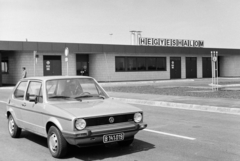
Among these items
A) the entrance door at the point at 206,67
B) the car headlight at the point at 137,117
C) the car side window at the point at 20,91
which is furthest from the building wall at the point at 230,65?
the car headlight at the point at 137,117

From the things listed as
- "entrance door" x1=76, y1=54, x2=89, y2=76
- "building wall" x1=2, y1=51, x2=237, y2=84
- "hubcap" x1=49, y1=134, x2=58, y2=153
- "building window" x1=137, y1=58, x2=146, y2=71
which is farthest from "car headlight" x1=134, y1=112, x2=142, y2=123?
"building window" x1=137, y1=58, x2=146, y2=71

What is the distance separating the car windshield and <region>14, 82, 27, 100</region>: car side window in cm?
106

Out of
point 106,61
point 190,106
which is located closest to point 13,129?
point 190,106

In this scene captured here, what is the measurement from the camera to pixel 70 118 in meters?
5.38

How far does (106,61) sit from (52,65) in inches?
241

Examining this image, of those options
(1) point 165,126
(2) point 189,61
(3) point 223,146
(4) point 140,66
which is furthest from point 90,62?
(3) point 223,146

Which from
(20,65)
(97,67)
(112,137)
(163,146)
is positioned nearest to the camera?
(112,137)

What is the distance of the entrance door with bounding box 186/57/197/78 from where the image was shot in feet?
138

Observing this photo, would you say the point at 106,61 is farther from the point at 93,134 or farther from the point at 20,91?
the point at 93,134

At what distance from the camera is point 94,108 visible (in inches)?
229

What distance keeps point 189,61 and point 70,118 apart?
3811 centimetres

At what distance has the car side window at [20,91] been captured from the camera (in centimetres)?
735

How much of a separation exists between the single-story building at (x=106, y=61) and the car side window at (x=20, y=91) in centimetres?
2147

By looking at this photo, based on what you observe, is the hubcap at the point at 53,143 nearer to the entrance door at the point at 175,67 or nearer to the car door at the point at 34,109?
the car door at the point at 34,109
